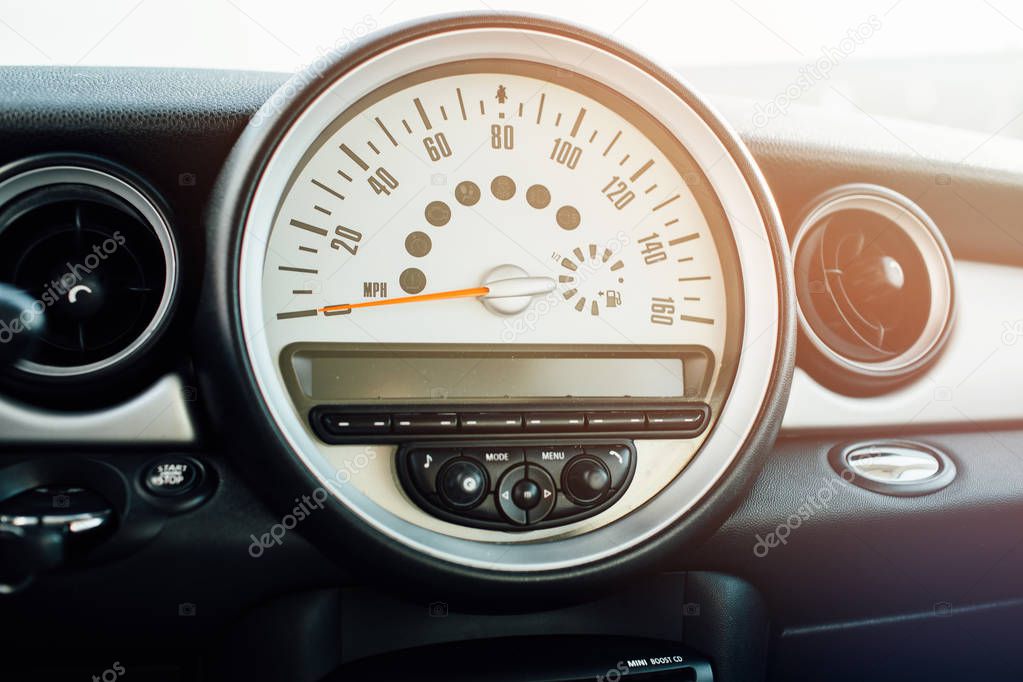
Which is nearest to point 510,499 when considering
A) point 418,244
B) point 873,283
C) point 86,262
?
point 418,244

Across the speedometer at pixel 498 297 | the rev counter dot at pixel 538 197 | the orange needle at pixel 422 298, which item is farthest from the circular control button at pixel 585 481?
→ the rev counter dot at pixel 538 197

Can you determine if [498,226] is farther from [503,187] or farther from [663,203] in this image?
[663,203]

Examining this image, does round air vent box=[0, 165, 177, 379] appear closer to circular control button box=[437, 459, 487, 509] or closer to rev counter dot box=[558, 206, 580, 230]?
circular control button box=[437, 459, 487, 509]

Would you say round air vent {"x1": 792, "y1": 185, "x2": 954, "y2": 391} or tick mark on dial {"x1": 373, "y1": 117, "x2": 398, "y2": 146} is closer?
tick mark on dial {"x1": 373, "y1": 117, "x2": 398, "y2": 146}

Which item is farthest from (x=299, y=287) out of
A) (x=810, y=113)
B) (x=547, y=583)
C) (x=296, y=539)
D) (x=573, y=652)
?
(x=810, y=113)

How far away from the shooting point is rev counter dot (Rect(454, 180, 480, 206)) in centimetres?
122

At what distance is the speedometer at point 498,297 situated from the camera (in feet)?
3.53

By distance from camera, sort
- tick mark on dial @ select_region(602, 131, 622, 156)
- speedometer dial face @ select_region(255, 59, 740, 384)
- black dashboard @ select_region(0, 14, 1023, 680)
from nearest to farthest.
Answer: black dashboard @ select_region(0, 14, 1023, 680) < speedometer dial face @ select_region(255, 59, 740, 384) < tick mark on dial @ select_region(602, 131, 622, 156)

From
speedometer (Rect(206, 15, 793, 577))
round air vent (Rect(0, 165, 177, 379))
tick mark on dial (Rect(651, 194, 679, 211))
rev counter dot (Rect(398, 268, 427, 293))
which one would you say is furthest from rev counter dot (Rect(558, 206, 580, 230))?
round air vent (Rect(0, 165, 177, 379))

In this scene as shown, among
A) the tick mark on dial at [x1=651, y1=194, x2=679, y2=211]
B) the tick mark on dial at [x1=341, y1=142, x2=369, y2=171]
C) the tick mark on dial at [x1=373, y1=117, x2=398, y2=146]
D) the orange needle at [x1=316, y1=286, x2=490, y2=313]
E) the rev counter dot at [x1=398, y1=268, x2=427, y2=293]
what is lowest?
the orange needle at [x1=316, y1=286, x2=490, y2=313]

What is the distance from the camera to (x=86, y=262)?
1174mm

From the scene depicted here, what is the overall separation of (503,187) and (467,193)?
0.05m

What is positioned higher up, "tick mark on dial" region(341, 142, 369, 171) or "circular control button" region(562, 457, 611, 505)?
"tick mark on dial" region(341, 142, 369, 171)

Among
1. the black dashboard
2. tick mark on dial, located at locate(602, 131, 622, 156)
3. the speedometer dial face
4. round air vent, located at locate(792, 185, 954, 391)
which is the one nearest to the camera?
the black dashboard
